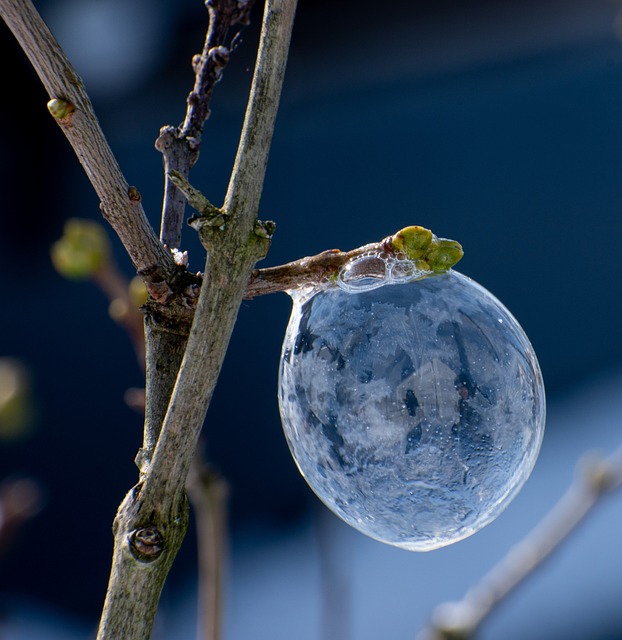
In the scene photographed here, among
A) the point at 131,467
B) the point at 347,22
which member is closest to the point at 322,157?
the point at 347,22

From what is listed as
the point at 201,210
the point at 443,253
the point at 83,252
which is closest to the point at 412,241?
the point at 443,253

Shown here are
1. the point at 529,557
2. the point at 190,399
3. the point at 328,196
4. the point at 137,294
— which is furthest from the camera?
the point at 328,196

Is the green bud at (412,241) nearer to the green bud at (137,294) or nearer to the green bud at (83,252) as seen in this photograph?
the green bud at (137,294)

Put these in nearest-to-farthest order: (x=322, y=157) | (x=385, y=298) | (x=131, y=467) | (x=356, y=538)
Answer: (x=385, y=298) < (x=356, y=538) < (x=131, y=467) < (x=322, y=157)

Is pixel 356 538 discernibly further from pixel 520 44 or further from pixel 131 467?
pixel 520 44

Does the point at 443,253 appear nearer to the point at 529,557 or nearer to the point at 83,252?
the point at 83,252

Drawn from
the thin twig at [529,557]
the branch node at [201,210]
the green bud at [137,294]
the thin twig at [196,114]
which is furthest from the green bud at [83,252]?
the thin twig at [529,557]

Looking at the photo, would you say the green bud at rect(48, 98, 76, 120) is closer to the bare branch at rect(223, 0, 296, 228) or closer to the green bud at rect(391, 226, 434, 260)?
the bare branch at rect(223, 0, 296, 228)
